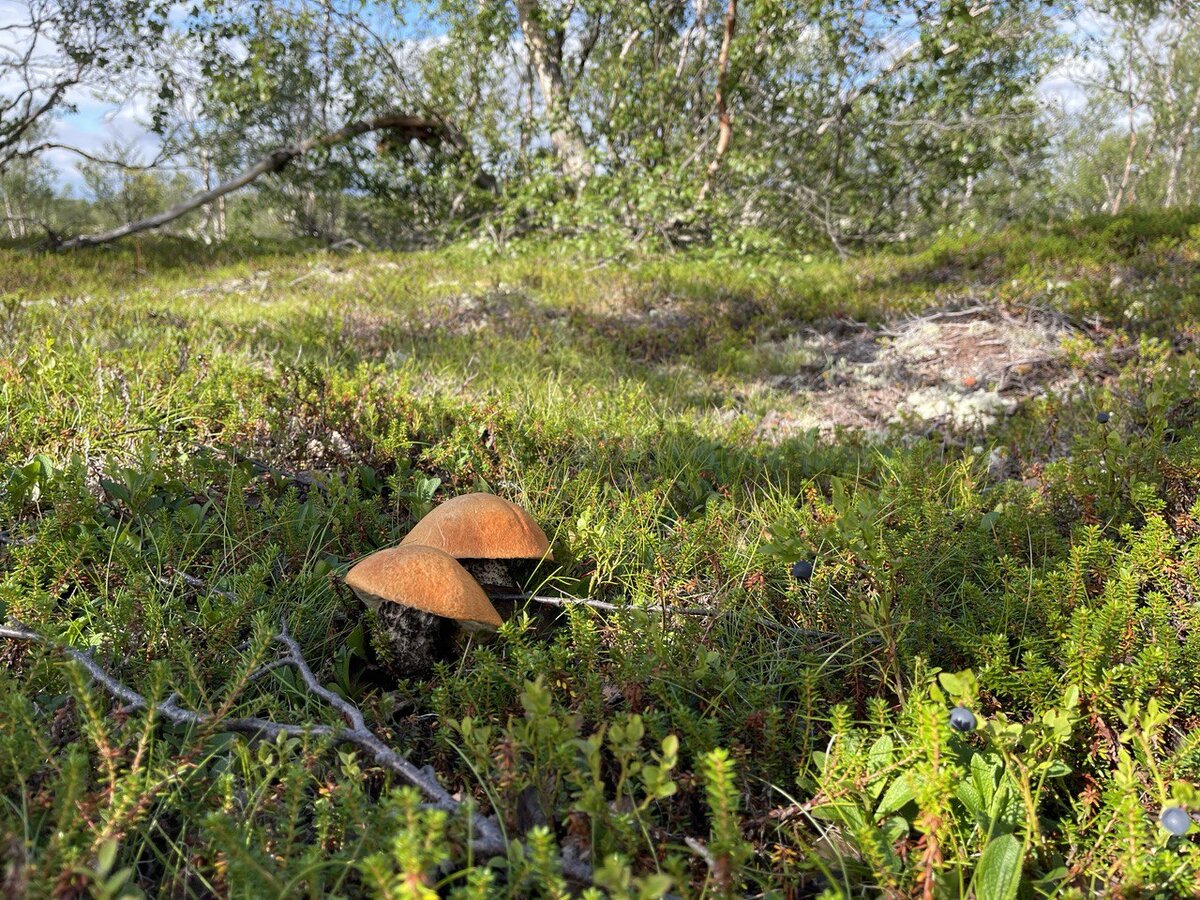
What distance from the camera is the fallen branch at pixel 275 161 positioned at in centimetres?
1303

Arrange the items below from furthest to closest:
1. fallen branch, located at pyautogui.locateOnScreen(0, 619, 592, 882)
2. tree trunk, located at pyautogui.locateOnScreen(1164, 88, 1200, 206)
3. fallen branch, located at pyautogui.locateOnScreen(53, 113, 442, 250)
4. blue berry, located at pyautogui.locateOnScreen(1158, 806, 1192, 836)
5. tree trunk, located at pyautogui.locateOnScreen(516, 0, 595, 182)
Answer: tree trunk, located at pyautogui.locateOnScreen(1164, 88, 1200, 206)
fallen branch, located at pyautogui.locateOnScreen(53, 113, 442, 250)
tree trunk, located at pyautogui.locateOnScreen(516, 0, 595, 182)
fallen branch, located at pyautogui.locateOnScreen(0, 619, 592, 882)
blue berry, located at pyautogui.locateOnScreen(1158, 806, 1192, 836)

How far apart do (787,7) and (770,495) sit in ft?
34.9

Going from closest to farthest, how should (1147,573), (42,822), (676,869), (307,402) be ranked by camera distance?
(676,869) → (42,822) → (1147,573) → (307,402)

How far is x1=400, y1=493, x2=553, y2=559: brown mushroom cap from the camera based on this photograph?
217 centimetres

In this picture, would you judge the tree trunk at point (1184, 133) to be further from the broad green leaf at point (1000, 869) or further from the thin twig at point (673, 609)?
the broad green leaf at point (1000, 869)

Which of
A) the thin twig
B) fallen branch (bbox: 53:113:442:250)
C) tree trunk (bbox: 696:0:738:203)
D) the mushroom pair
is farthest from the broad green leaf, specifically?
fallen branch (bbox: 53:113:442:250)

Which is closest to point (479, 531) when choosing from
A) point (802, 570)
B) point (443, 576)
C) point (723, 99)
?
point (443, 576)

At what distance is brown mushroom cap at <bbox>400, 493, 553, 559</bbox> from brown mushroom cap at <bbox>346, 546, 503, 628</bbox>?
23cm

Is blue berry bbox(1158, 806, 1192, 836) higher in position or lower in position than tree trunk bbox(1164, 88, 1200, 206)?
lower

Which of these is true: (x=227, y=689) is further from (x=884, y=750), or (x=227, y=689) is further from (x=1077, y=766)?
(x=1077, y=766)

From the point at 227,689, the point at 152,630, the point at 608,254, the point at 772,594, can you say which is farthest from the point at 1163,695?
the point at 608,254

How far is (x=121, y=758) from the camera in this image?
4.52 feet

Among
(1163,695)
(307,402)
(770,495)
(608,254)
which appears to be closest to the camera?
(1163,695)

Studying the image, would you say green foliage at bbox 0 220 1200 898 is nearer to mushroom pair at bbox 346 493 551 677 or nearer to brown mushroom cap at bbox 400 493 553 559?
mushroom pair at bbox 346 493 551 677
